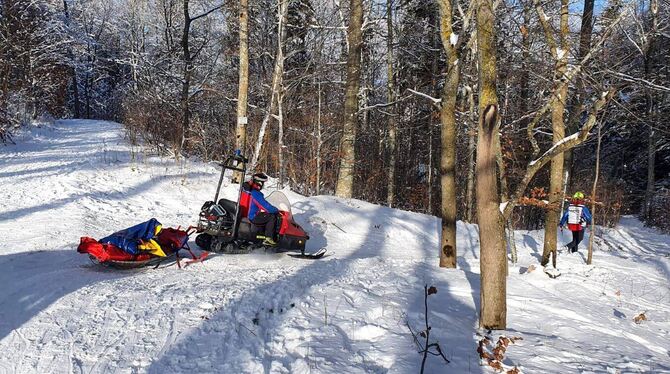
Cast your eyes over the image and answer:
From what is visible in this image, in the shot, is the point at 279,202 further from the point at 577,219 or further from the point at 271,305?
the point at 577,219

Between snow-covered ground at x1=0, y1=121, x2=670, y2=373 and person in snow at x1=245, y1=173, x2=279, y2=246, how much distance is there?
48 centimetres

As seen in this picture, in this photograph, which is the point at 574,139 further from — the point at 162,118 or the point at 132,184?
the point at 162,118

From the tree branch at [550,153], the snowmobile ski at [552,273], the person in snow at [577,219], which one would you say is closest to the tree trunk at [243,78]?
the snowmobile ski at [552,273]

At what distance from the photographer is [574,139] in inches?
230

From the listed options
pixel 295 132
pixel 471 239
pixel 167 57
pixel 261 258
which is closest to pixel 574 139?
pixel 261 258

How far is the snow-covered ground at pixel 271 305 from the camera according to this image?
439 cm

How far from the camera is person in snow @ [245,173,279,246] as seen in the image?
8670 millimetres

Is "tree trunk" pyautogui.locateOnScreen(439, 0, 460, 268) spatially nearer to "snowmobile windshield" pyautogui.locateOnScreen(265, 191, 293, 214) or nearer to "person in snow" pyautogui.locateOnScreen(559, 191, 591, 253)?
"snowmobile windshield" pyautogui.locateOnScreen(265, 191, 293, 214)

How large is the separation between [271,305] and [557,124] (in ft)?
23.9

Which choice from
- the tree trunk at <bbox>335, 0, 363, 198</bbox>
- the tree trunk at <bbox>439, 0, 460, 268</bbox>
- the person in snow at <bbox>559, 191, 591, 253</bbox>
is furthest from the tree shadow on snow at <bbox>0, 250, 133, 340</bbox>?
the person in snow at <bbox>559, 191, 591, 253</bbox>

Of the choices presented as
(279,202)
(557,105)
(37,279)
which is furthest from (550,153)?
(37,279)

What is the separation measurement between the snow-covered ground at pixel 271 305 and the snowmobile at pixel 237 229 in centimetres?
29

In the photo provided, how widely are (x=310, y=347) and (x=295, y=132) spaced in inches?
548

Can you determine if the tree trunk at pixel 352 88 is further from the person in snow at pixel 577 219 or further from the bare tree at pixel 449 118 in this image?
the person in snow at pixel 577 219
